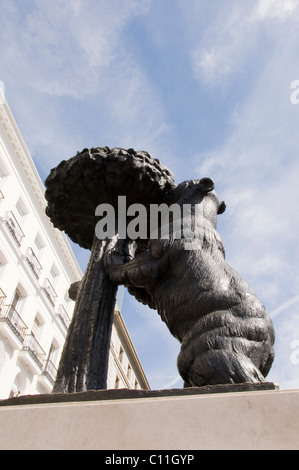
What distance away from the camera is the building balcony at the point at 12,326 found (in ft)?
54.3

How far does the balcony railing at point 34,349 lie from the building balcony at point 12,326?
36 cm

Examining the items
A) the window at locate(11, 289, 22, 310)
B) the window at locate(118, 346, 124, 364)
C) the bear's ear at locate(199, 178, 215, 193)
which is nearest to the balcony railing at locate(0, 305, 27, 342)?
the window at locate(11, 289, 22, 310)

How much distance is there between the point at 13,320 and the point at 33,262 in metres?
3.86

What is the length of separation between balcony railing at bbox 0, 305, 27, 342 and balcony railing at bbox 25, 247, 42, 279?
279cm

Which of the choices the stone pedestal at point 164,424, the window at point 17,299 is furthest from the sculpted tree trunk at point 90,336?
the window at point 17,299

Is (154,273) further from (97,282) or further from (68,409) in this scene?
(68,409)

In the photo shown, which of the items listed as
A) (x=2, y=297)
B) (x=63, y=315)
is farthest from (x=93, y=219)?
(x=63, y=315)

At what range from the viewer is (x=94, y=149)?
10.9 ft

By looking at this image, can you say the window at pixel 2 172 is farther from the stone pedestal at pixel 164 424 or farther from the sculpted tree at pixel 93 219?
the stone pedestal at pixel 164 424

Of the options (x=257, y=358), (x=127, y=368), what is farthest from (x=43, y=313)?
(x=257, y=358)

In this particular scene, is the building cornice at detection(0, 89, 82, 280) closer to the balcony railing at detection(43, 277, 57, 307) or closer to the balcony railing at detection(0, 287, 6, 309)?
the balcony railing at detection(43, 277, 57, 307)

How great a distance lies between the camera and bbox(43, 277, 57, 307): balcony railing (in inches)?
856
